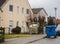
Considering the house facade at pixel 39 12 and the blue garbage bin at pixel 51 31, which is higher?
the house facade at pixel 39 12

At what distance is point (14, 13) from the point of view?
5441 centimetres

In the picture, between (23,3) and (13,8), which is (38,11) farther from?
(13,8)

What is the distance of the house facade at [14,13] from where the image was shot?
51.1m

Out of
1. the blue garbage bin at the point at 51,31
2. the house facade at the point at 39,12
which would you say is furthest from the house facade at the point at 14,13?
the blue garbage bin at the point at 51,31

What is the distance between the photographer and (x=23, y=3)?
58.8 meters

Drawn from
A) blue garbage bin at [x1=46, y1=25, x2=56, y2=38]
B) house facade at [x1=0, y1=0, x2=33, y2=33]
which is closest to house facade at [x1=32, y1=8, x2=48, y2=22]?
house facade at [x1=0, y1=0, x2=33, y2=33]

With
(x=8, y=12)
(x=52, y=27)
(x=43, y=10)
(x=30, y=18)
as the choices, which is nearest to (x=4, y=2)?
(x=8, y=12)

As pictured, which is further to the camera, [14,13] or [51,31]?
[14,13]

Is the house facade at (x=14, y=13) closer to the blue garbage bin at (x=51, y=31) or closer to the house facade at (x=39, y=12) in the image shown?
the house facade at (x=39, y=12)

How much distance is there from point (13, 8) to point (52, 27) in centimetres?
1877

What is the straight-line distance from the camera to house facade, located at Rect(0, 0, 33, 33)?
51094 millimetres

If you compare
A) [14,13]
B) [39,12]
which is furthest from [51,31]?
[39,12]

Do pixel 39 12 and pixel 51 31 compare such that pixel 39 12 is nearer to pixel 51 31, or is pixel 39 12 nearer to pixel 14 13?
pixel 14 13

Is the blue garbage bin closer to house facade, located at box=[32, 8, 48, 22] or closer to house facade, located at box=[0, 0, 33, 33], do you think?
house facade, located at box=[0, 0, 33, 33]
